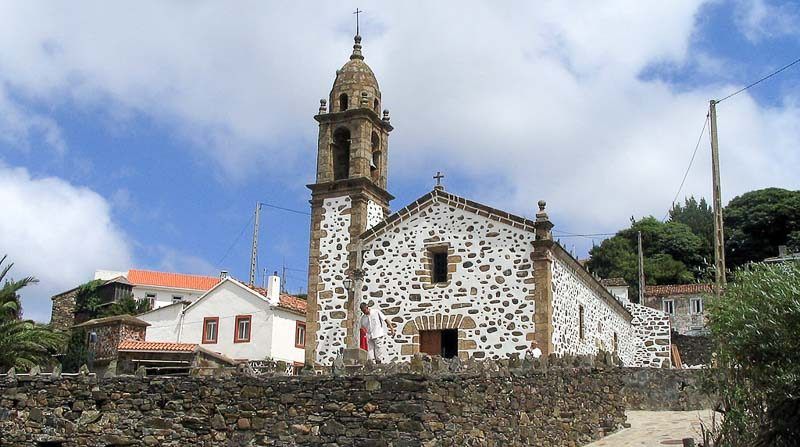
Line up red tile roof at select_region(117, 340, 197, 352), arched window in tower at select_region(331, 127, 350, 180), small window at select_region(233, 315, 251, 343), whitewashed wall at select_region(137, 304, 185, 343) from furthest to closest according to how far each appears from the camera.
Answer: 1. whitewashed wall at select_region(137, 304, 185, 343)
2. small window at select_region(233, 315, 251, 343)
3. red tile roof at select_region(117, 340, 197, 352)
4. arched window in tower at select_region(331, 127, 350, 180)

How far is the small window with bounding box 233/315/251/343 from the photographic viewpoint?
3703 centimetres

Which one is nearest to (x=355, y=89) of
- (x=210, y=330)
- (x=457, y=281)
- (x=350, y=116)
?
(x=350, y=116)

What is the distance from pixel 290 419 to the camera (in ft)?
43.9

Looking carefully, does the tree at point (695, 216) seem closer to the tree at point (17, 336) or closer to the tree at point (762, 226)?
the tree at point (762, 226)

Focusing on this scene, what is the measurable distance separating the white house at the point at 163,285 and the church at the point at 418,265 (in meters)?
32.7

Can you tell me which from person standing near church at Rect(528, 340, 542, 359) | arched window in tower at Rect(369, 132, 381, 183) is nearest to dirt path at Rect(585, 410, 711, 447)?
person standing near church at Rect(528, 340, 542, 359)

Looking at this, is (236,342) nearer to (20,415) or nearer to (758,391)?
(20,415)

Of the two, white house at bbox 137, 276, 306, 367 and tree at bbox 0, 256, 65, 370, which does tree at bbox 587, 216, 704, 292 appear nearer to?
white house at bbox 137, 276, 306, 367

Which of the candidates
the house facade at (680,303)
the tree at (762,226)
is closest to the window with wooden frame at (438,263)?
A: the house facade at (680,303)

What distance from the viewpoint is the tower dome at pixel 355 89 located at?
24.4 metres

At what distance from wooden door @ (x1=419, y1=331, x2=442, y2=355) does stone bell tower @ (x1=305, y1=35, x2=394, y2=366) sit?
2.01 metres

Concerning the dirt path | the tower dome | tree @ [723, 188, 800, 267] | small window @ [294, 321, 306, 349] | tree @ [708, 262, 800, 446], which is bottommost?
the dirt path

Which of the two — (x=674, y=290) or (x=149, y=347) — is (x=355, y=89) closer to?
(x=149, y=347)

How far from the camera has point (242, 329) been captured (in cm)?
3731
